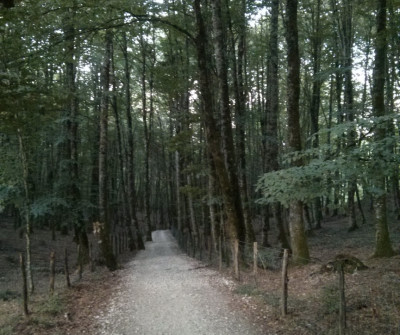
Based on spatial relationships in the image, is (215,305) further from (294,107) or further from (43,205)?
(43,205)

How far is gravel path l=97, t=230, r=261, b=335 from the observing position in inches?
254

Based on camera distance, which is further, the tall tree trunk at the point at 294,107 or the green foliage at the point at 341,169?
the tall tree trunk at the point at 294,107

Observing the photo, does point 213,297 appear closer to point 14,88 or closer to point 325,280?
point 325,280

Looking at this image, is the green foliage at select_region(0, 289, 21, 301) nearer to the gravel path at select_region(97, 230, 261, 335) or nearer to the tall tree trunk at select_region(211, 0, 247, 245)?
the gravel path at select_region(97, 230, 261, 335)

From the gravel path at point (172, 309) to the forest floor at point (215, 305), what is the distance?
2cm

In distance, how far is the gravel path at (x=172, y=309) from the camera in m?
6.45

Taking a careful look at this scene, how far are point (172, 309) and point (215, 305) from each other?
935 millimetres

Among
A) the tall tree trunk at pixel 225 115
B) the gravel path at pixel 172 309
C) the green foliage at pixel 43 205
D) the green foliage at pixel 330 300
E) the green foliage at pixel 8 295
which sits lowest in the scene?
the green foliage at pixel 8 295

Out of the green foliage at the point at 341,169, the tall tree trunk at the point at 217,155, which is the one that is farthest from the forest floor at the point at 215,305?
the green foliage at the point at 341,169

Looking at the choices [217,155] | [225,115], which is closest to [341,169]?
[217,155]

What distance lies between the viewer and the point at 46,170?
3077cm

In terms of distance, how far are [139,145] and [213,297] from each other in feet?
112

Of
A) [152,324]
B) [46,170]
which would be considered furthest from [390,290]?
[46,170]

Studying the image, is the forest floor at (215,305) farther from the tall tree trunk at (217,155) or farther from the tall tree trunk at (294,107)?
the tall tree trunk at (217,155)
